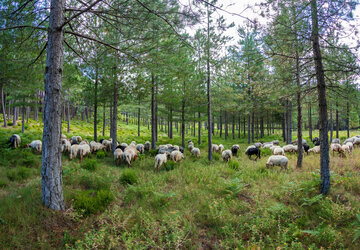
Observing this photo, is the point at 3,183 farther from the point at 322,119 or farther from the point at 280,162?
the point at 280,162

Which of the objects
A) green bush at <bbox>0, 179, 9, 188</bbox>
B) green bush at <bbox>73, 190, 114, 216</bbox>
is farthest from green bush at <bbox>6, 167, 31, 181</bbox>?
green bush at <bbox>73, 190, 114, 216</bbox>

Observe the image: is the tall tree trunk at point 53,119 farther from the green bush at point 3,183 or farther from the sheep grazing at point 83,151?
the sheep grazing at point 83,151

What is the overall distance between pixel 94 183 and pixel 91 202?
4.75 feet

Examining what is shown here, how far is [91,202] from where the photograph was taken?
160 inches

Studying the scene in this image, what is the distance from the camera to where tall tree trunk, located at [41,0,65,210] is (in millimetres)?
3492

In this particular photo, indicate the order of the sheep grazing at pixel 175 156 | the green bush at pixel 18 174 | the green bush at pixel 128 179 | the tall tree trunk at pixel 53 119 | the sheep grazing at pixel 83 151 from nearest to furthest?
the tall tree trunk at pixel 53 119, the green bush at pixel 18 174, the green bush at pixel 128 179, the sheep grazing at pixel 83 151, the sheep grazing at pixel 175 156

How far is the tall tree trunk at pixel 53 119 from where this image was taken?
3.49 meters

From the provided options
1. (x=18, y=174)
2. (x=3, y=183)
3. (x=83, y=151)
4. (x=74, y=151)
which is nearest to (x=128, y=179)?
(x=3, y=183)

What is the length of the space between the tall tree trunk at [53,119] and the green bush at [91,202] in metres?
0.37

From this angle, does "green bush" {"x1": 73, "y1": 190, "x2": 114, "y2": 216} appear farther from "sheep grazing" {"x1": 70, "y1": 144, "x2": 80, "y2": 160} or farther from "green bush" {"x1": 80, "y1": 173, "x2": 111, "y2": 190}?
"sheep grazing" {"x1": 70, "y1": 144, "x2": 80, "y2": 160}

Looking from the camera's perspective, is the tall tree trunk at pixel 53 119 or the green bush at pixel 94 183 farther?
→ the green bush at pixel 94 183

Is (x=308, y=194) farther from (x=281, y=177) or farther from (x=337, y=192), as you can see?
(x=281, y=177)

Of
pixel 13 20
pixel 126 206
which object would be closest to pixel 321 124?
pixel 126 206

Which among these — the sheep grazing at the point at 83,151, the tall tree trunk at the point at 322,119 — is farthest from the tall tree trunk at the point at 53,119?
the tall tree trunk at the point at 322,119
